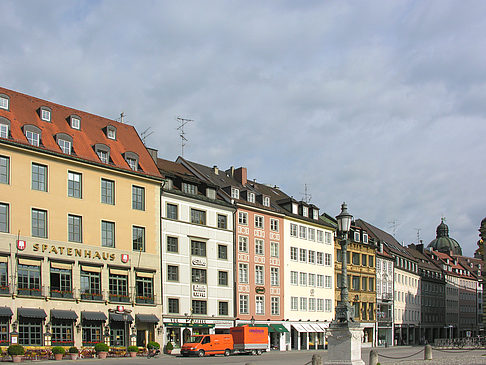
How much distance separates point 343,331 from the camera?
25.2 metres

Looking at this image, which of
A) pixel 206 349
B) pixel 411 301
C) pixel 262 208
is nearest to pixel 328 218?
pixel 262 208

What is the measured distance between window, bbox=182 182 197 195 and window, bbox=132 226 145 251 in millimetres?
6539

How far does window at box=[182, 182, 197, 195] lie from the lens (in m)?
→ 59.9

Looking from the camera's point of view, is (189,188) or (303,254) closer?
(189,188)

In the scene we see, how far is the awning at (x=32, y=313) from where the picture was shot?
147ft

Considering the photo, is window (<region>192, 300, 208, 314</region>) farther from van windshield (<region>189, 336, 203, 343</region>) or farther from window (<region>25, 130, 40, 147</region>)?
window (<region>25, 130, 40, 147</region>)

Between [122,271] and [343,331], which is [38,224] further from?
[343,331]

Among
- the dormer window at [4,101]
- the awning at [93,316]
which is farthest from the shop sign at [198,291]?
the dormer window at [4,101]

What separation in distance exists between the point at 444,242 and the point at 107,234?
13500 centimetres

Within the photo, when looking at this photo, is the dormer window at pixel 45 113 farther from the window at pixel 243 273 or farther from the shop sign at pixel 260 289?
the shop sign at pixel 260 289

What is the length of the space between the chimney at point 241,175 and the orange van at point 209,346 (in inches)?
885

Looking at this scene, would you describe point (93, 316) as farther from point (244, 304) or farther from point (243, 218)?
point (243, 218)

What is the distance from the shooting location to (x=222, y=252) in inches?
2468

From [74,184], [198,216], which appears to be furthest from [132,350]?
[198,216]
